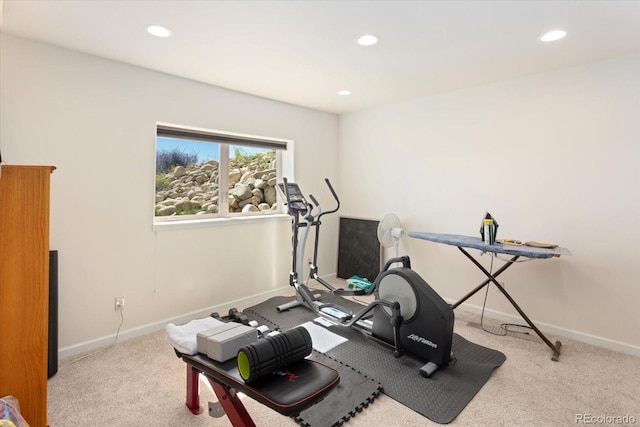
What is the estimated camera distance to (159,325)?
3137mm

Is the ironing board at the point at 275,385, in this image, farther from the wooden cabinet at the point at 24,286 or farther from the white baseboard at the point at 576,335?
the white baseboard at the point at 576,335

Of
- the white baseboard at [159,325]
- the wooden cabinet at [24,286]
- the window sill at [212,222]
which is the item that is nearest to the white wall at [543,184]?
the window sill at [212,222]

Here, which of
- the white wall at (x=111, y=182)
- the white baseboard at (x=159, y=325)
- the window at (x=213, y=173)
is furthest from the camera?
the window at (x=213, y=173)

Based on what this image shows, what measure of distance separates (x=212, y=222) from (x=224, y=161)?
0.76 meters

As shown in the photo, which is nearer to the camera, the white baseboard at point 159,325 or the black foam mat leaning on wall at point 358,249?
the white baseboard at point 159,325

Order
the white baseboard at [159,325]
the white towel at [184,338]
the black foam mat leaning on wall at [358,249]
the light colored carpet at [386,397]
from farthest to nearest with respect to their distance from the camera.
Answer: the black foam mat leaning on wall at [358,249] < the white baseboard at [159,325] < the light colored carpet at [386,397] < the white towel at [184,338]

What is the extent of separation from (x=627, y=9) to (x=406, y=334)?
253 cm

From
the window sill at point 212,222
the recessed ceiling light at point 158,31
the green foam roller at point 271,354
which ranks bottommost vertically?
the green foam roller at point 271,354

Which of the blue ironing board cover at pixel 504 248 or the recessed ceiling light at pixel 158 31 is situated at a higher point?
the recessed ceiling light at pixel 158 31

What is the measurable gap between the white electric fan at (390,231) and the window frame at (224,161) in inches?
48.9

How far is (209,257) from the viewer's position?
3.51m

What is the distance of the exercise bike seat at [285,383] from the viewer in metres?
1.30

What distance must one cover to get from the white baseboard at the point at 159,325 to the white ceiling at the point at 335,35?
2.35 meters

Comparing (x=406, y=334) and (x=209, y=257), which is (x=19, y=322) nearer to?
(x=209, y=257)
